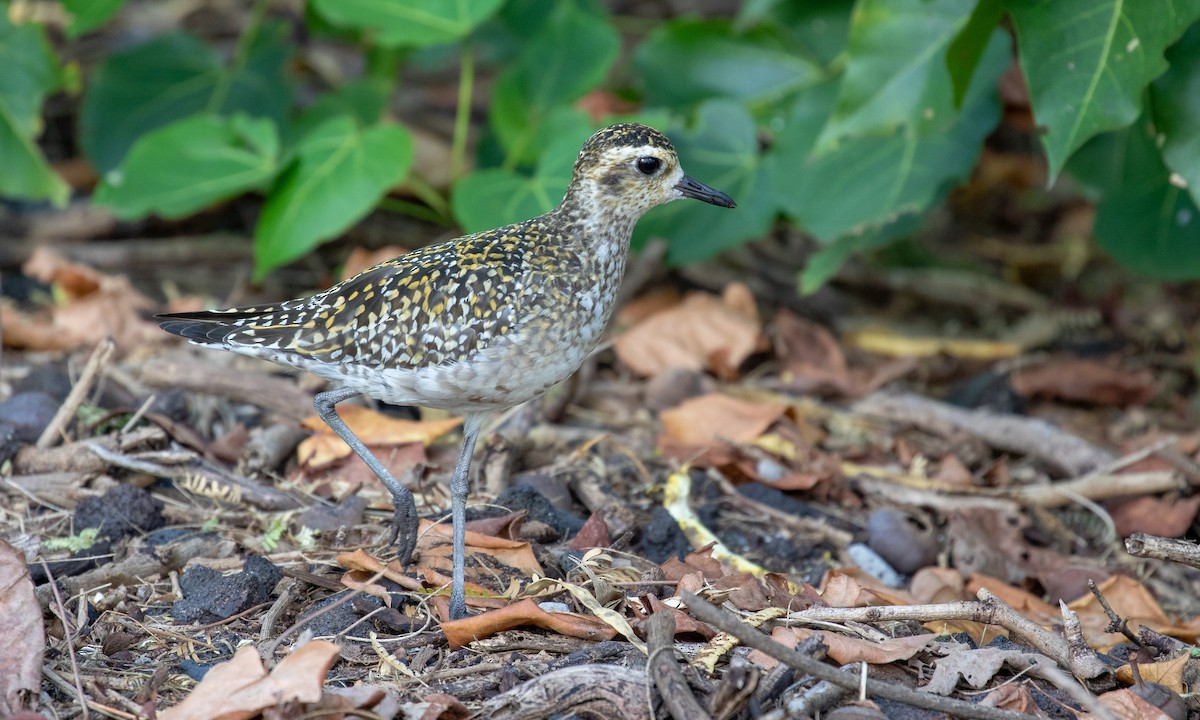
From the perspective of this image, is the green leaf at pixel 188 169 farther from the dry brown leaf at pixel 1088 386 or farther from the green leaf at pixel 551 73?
the dry brown leaf at pixel 1088 386

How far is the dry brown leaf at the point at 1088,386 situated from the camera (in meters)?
7.06

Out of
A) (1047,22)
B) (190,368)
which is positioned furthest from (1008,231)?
(190,368)

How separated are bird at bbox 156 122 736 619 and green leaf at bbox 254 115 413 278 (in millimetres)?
1647

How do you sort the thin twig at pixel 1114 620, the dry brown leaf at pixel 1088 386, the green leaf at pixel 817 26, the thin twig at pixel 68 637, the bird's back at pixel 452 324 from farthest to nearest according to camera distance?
1. the green leaf at pixel 817 26
2. the dry brown leaf at pixel 1088 386
3. the bird's back at pixel 452 324
4. the thin twig at pixel 1114 620
5. the thin twig at pixel 68 637

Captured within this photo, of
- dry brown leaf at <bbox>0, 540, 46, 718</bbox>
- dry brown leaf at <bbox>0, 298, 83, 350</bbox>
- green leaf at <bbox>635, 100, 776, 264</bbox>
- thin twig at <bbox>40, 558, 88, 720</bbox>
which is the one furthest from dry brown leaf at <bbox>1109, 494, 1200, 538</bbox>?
dry brown leaf at <bbox>0, 298, 83, 350</bbox>

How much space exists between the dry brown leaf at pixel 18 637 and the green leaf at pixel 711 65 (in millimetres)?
4953

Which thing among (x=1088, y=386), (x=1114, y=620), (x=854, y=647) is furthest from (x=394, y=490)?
(x=1088, y=386)

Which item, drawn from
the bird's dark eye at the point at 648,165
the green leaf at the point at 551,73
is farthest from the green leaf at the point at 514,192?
the bird's dark eye at the point at 648,165

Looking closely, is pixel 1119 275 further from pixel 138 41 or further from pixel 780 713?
pixel 138 41

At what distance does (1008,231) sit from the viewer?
9.78 meters

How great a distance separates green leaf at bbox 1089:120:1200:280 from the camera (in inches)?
264

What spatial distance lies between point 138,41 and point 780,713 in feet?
23.8

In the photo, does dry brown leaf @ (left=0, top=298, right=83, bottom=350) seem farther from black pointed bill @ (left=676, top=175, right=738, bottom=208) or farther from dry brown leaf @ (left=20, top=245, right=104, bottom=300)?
black pointed bill @ (left=676, top=175, right=738, bottom=208)

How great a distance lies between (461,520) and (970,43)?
3.10m
